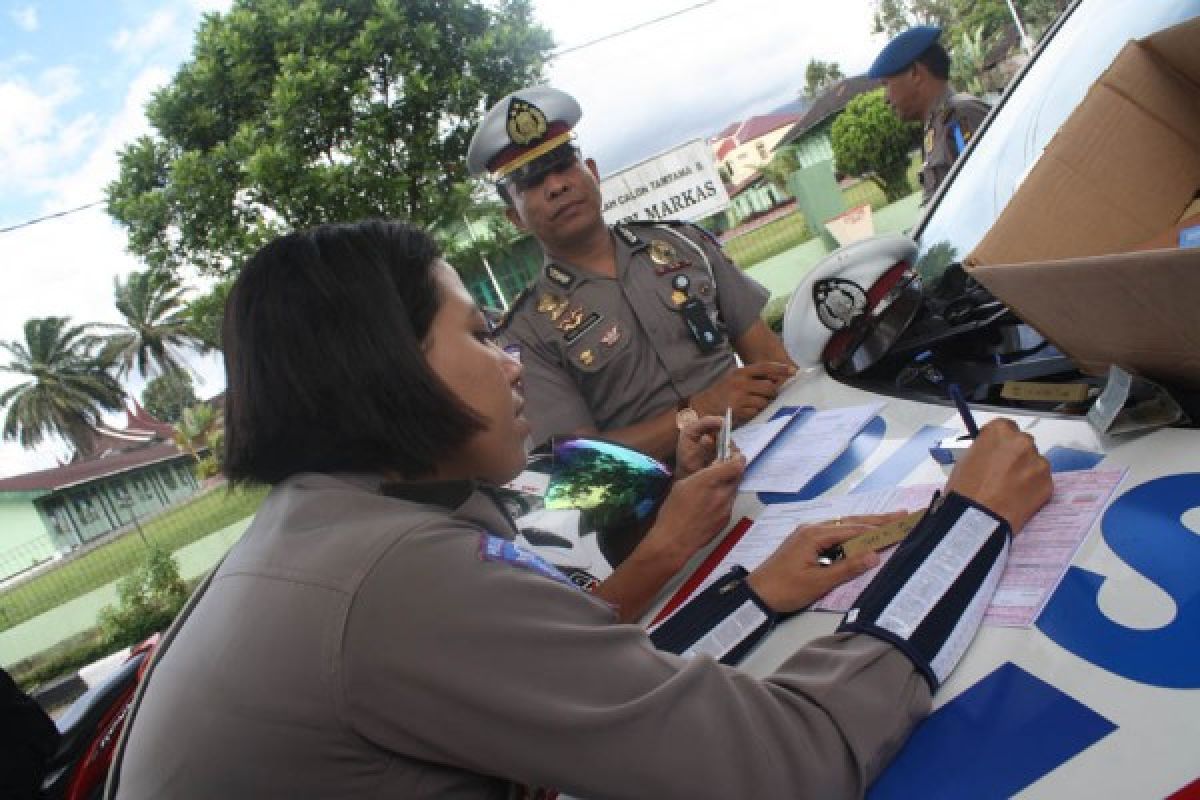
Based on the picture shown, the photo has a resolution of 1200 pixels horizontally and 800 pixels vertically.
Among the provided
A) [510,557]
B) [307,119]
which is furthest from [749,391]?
[307,119]

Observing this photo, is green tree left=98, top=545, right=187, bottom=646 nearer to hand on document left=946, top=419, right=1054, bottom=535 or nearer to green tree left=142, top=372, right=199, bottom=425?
hand on document left=946, top=419, right=1054, bottom=535

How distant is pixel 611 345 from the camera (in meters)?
2.44

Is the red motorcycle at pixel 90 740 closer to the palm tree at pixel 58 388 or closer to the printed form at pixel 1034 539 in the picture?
the printed form at pixel 1034 539

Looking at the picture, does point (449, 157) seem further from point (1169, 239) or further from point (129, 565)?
point (129, 565)

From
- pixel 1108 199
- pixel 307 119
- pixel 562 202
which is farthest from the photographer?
pixel 307 119

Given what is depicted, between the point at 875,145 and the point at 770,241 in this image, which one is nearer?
the point at 770,241

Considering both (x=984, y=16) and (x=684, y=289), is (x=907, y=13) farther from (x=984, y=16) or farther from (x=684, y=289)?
(x=684, y=289)

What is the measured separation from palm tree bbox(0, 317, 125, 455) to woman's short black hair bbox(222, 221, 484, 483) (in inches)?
1742

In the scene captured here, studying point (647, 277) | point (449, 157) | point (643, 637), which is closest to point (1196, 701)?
point (643, 637)

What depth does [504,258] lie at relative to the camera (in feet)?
43.6

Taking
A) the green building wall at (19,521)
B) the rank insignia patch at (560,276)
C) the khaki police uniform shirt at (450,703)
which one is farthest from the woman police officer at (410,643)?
the green building wall at (19,521)

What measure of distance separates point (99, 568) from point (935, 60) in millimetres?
18534

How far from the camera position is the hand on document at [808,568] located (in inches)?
42.4

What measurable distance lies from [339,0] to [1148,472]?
37.0 ft
